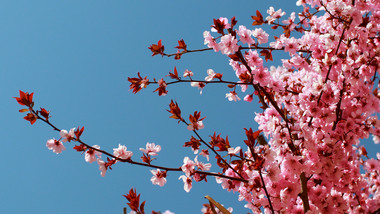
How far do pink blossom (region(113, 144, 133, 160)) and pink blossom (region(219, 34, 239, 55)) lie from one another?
1.44m

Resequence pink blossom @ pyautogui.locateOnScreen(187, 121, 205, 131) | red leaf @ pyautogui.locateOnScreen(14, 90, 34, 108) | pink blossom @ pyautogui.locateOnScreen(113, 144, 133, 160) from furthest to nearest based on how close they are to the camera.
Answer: pink blossom @ pyautogui.locateOnScreen(113, 144, 133, 160) → pink blossom @ pyautogui.locateOnScreen(187, 121, 205, 131) → red leaf @ pyautogui.locateOnScreen(14, 90, 34, 108)

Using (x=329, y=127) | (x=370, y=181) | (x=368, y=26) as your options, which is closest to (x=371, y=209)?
(x=329, y=127)

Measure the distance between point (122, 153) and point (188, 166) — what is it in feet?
2.18

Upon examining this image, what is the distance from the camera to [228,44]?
3232 mm

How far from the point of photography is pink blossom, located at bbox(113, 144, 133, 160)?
2.95 m

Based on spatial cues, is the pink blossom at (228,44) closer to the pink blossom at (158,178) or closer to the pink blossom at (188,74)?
the pink blossom at (188,74)

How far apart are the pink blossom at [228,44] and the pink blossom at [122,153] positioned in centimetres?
144

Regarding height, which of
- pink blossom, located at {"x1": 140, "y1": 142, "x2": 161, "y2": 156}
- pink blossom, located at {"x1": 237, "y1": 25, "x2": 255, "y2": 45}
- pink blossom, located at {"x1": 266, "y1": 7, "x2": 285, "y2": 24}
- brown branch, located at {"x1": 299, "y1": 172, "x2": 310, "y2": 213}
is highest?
pink blossom, located at {"x1": 266, "y1": 7, "x2": 285, "y2": 24}

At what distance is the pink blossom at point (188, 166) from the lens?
2991mm

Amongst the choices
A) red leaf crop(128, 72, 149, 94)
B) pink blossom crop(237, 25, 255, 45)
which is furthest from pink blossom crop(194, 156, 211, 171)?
pink blossom crop(237, 25, 255, 45)

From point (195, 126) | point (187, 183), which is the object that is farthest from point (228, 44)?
point (187, 183)

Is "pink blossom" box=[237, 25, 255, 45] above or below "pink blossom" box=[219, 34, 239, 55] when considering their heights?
above

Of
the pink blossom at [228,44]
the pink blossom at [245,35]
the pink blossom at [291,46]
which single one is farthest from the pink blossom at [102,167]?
the pink blossom at [291,46]

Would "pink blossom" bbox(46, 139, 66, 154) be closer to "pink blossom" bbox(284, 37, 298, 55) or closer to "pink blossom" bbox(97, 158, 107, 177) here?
"pink blossom" bbox(97, 158, 107, 177)
